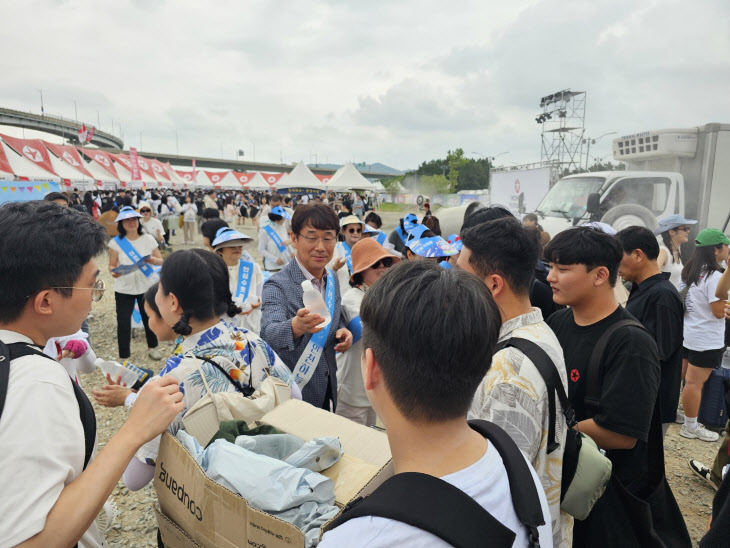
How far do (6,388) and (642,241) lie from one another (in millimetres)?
3622

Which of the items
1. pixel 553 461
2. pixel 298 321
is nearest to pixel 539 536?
pixel 553 461

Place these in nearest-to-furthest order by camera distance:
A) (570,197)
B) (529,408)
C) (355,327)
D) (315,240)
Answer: (529,408)
(315,240)
(355,327)
(570,197)

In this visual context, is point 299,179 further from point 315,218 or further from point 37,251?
point 37,251

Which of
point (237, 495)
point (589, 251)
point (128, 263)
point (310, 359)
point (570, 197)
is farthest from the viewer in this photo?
point (570, 197)

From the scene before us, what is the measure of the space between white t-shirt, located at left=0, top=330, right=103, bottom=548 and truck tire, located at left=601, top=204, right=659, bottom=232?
8471 millimetres

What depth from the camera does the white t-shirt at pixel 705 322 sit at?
402 cm

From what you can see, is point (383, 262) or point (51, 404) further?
point (383, 262)

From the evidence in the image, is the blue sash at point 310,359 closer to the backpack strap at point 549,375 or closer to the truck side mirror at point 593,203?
the backpack strap at point 549,375

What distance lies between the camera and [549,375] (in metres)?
1.53

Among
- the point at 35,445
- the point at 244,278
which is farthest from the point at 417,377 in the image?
the point at 244,278

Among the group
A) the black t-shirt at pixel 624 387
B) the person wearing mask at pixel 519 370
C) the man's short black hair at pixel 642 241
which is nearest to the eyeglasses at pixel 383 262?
the person wearing mask at pixel 519 370

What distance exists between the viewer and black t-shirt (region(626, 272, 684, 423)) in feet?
9.34

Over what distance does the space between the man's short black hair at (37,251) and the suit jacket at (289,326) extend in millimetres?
1255

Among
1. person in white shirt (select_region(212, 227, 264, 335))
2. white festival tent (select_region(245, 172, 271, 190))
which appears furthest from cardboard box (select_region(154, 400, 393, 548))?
white festival tent (select_region(245, 172, 271, 190))
